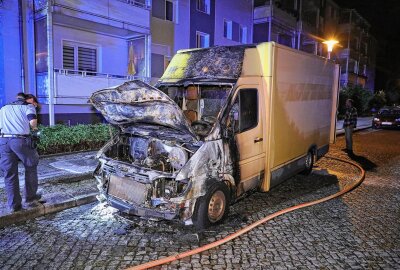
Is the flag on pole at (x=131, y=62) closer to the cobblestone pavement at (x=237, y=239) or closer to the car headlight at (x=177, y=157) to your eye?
the cobblestone pavement at (x=237, y=239)

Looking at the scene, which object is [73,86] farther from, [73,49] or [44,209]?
[44,209]

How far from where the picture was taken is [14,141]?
17.4 feet

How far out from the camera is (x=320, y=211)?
19.4 feet

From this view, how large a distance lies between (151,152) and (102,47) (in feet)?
36.3

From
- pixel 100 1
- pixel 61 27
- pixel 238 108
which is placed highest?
pixel 100 1

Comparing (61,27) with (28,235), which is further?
(61,27)

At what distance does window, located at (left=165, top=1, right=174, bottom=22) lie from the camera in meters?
17.8

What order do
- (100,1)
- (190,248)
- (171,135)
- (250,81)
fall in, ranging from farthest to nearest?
(100,1), (250,81), (171,135), (190,248)

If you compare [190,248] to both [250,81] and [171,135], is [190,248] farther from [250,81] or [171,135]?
[250,81]

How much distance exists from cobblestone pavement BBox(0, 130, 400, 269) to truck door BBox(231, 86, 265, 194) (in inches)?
25.5

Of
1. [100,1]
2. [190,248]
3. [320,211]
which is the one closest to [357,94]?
[100,1]

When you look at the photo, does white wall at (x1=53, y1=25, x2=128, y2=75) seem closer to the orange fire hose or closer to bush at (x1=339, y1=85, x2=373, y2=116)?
the orange fire hose

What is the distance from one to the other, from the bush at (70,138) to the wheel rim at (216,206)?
17.3 feet

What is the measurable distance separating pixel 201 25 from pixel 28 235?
17109 millimetres
